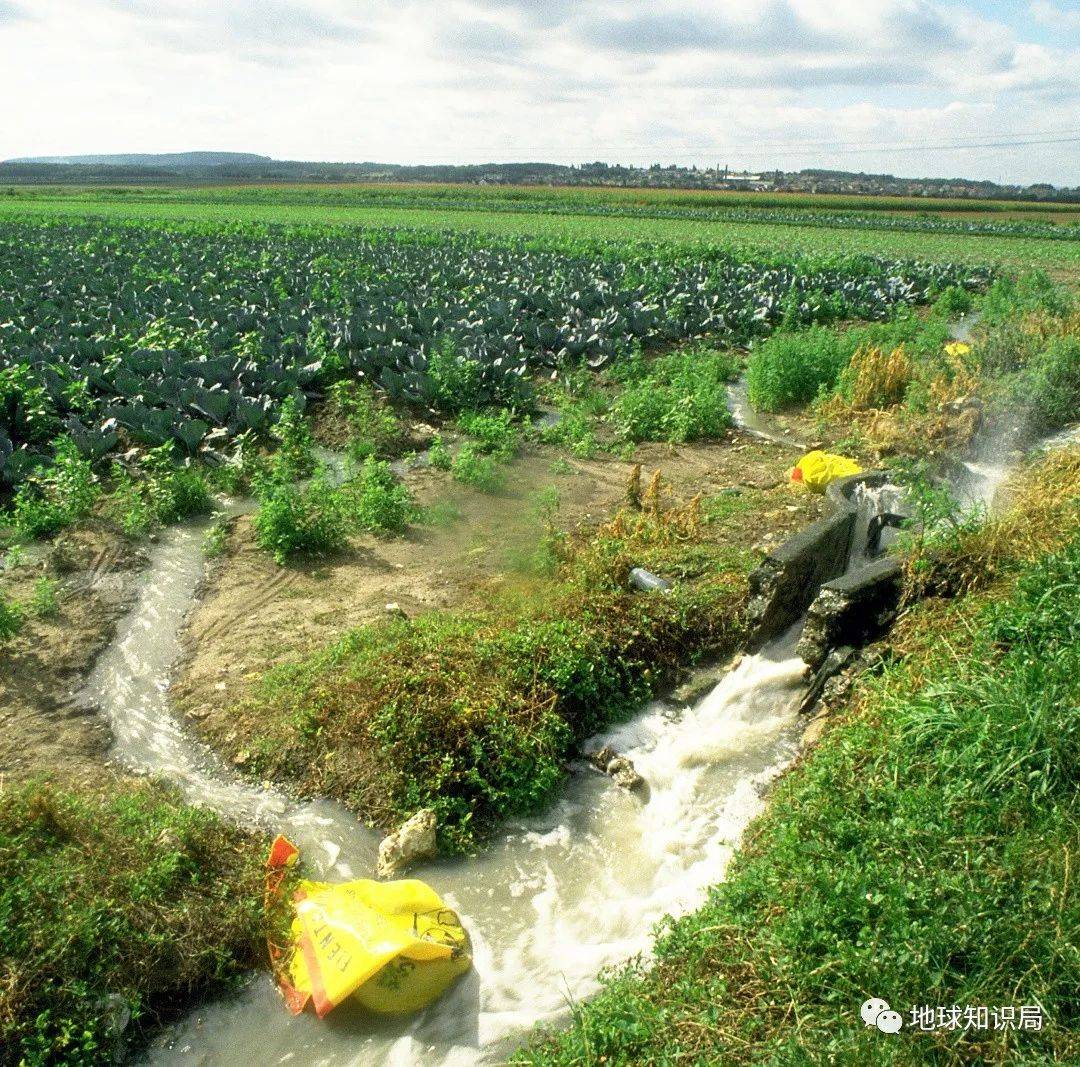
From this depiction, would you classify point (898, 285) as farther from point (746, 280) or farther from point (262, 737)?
point (262, 737)

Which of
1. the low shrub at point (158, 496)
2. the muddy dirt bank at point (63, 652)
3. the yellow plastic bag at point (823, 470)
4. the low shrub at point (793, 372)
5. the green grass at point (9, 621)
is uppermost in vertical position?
the low shrub at point (793, 372)

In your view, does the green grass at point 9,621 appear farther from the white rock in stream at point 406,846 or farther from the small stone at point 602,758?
the small stone at point 602,758

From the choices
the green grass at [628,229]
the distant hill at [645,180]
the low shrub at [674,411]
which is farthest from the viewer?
the distant hill at [645,180]

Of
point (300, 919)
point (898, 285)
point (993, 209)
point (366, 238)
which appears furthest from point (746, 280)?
point (993, 209)

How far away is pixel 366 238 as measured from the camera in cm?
2947

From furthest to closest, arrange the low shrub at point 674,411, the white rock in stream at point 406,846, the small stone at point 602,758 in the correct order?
the low shrub at point 674,411 < the small stone at point 602,758 < the white rock in stream at point 406,846

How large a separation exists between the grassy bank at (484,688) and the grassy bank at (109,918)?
0.78m

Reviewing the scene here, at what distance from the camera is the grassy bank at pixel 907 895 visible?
9.44 ft

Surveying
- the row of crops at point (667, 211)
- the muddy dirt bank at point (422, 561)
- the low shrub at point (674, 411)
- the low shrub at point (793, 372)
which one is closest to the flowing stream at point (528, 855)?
the muddy dirt bank at point (422, 561)

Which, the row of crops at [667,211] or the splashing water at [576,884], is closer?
the splashing water at [576,884]

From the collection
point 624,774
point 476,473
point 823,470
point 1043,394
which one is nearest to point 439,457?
point 476,473

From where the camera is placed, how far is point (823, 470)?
836 centimetres

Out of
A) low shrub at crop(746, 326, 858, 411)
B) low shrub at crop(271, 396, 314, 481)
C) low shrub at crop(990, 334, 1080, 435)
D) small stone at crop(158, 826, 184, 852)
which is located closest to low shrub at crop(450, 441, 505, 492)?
low shrub at crop(271, 396, 314, 481)

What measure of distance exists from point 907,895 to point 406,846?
7.71 feet
